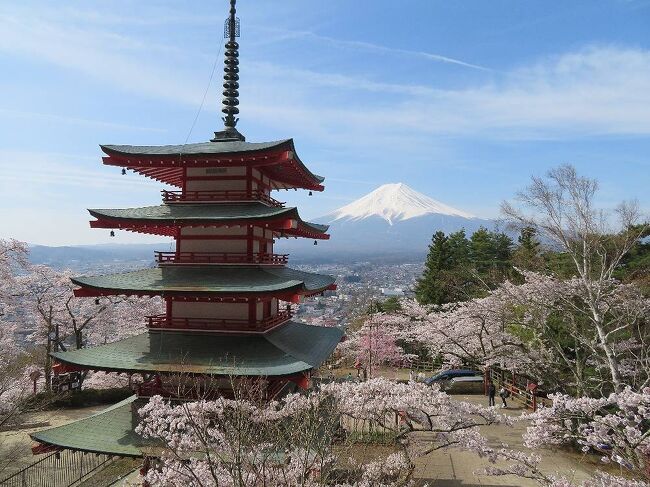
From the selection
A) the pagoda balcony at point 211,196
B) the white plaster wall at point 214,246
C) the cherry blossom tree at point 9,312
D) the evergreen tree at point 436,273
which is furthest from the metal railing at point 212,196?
the evergreen tree at point 436,273

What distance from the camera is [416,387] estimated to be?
1397 cm

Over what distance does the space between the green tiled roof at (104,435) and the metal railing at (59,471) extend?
282 cm

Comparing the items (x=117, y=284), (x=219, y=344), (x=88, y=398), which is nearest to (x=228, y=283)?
(x=219, y=344)

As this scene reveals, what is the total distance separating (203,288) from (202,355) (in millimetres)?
1933

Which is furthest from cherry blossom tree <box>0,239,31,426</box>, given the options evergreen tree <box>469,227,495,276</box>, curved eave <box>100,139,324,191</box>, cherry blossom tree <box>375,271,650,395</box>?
evergreen tree <box>469,227,495,276</box>

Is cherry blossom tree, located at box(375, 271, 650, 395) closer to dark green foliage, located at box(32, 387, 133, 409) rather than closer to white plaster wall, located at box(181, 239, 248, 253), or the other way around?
white plaster wall, located at box(181, 239, 248, 253)

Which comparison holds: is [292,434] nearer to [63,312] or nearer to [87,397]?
[87,397]

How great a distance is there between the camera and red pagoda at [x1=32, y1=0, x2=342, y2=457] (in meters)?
12.3

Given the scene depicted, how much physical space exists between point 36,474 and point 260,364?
1008cm

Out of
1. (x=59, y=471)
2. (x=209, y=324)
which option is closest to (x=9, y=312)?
(x=59, y=471)

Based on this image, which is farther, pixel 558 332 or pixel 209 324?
pixel 558 332

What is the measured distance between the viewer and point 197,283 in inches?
522

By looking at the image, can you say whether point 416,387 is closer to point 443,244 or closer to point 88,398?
point 88,398

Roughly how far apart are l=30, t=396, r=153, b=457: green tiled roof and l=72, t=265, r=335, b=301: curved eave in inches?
137
